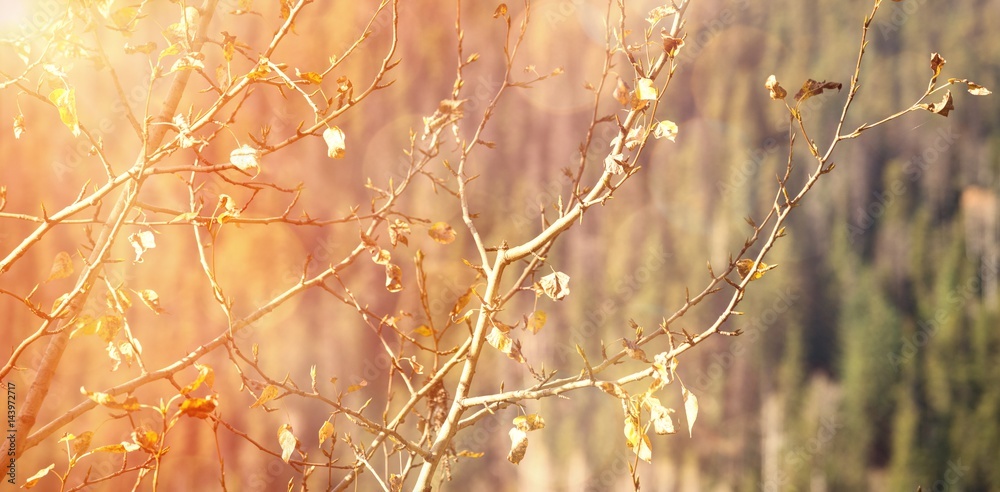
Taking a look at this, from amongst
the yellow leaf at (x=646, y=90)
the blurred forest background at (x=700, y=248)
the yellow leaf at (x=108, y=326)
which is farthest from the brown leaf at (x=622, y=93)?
the blurred forest background at (x=700, y=248)

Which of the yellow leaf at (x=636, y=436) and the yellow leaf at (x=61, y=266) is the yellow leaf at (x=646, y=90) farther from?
the yellow leaf at (x=61, y=266)

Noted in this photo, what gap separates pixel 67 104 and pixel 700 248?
27.1 ft

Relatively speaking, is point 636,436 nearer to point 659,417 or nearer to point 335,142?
point 659,417

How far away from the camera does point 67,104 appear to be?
2.40ft

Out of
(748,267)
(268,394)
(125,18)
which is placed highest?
(125,18)

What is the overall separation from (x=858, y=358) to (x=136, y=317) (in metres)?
9.20

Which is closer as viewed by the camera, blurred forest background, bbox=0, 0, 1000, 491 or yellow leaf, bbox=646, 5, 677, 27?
yellow leaf, bbox=646, 5, 677, 27

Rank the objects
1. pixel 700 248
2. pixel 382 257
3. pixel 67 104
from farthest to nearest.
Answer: pixel 700 248 → pixel 382 257 → pixel 67 104

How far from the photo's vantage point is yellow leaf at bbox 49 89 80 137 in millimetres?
723

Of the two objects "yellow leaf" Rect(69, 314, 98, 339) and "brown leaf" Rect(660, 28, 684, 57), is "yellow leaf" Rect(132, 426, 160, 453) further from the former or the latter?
"brown leaf" Rect(660, 28, 684, 57)

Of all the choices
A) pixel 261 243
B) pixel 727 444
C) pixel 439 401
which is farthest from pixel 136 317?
pixel 727 444

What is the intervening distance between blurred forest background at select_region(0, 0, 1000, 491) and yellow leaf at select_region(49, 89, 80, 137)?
343cm

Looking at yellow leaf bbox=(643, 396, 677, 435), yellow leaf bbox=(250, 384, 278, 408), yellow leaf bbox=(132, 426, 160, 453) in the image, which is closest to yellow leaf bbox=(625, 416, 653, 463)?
yellow leaf bbox=(643, 396, 677, 435)

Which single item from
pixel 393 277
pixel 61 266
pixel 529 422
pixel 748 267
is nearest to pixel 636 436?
pixel 529 422
